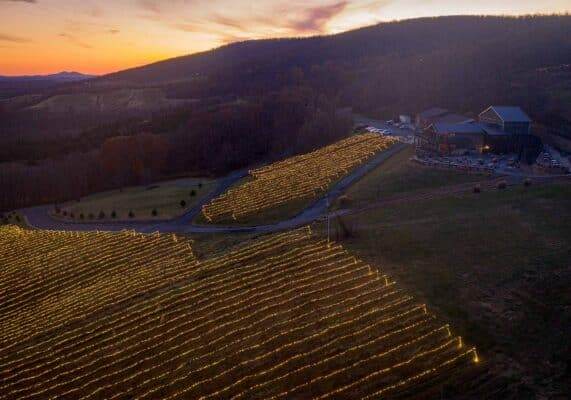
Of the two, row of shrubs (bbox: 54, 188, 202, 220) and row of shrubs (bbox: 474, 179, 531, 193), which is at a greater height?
row of shrubs (bbox: 474, 179, 531, 193)

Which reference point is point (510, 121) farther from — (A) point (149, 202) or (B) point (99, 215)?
(B) point (99, 215)

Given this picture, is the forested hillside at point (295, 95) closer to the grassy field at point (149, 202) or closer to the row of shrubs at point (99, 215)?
the grassy field at point (149, 202)

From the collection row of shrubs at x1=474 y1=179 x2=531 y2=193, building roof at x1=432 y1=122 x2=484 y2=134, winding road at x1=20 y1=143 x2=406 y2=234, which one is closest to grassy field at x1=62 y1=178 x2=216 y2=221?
winding road at x1=20 y1=143 x2=406 y2=234

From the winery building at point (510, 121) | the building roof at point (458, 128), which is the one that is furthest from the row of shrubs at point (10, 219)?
the winery building at point (510, 121)

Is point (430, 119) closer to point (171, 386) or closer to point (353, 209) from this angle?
point (353, 209)

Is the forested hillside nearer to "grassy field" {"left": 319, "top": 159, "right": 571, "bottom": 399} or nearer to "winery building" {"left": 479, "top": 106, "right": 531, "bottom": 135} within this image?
"winery building" {"left": 479, "top": 106, "right": 531, "bottom": 135}

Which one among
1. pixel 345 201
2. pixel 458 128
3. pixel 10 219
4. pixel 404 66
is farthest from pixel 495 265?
pixel 404 66

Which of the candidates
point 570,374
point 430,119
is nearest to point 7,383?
point 570,374
